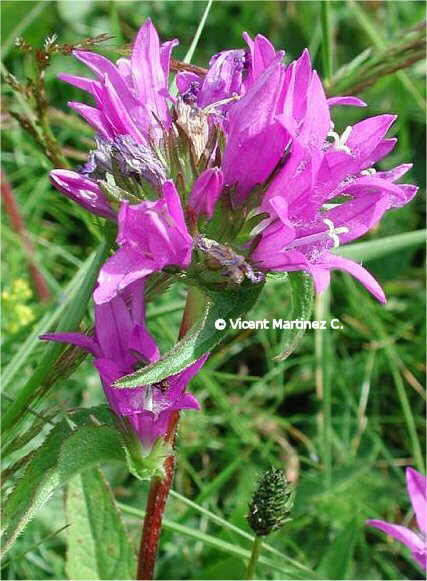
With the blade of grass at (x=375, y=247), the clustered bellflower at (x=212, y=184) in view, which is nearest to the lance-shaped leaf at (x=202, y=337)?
the clustered bellflower at (x=212, y=184)

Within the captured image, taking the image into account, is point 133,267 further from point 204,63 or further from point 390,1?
point 204,63

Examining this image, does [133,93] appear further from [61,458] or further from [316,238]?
[61,458]

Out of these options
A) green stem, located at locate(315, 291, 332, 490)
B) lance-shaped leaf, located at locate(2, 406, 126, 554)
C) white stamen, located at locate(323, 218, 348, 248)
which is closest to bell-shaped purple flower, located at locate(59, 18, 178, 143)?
white stamen, located at locate(323, 218, 348, 248)

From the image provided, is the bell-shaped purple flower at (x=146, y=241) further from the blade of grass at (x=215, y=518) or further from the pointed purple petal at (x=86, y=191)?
the blade of grass at (x=215, y=518)

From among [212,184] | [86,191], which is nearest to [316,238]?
[212,184]

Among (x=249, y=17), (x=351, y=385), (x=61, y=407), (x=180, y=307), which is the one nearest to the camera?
(x=61, y=407)

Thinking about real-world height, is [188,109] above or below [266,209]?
above

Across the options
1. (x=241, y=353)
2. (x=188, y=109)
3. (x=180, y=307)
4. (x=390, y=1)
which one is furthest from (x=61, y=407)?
(x=390, y=1)
